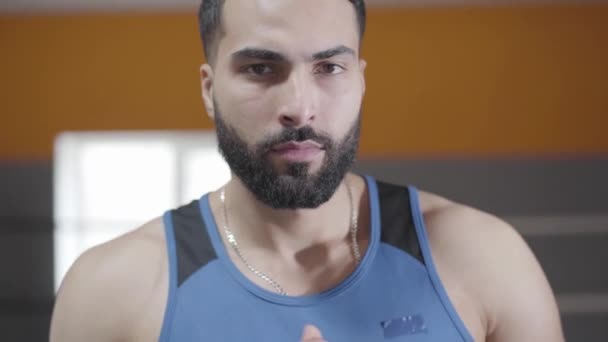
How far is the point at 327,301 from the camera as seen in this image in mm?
848

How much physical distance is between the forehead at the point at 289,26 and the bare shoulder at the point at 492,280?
31 cm

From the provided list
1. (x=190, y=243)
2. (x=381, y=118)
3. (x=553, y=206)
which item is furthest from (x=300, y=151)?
(x=553, y=206)

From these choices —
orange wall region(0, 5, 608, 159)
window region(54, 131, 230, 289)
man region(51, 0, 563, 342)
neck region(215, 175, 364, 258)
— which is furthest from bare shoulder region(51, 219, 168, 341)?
orange wall region(0, 5, 608, 159)

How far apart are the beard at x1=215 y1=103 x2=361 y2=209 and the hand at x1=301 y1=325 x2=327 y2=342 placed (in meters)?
0.16

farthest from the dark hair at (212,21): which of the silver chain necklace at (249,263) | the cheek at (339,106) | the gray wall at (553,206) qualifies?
the gray wall at (553,206)

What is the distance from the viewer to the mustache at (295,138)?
0.79 m

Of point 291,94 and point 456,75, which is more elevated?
point 456,75

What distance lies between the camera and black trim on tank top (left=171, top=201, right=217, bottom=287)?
2.91ft

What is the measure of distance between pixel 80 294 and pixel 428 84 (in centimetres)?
216

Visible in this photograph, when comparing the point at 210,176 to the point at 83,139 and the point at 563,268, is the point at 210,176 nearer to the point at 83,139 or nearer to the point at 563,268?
the point at 83,139

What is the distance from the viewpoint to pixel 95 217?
2801 mm

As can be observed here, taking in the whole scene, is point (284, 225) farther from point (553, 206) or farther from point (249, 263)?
point (553, 206)

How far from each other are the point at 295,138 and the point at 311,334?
256 mm

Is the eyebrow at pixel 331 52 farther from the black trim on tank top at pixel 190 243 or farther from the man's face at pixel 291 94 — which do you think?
the black trim on tank top at pixel 190 243
